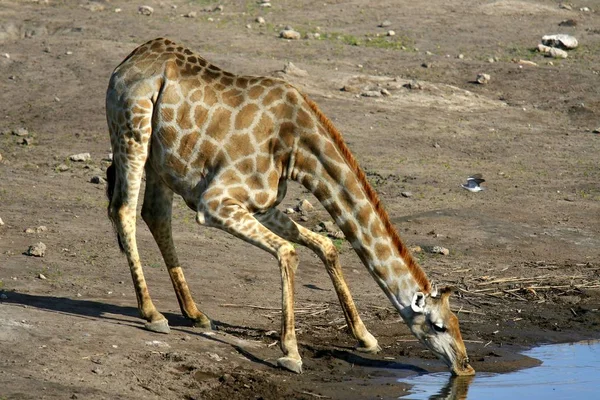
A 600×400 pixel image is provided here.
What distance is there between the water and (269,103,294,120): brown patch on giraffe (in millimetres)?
2164

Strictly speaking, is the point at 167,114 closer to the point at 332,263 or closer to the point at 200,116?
the point at 200,116

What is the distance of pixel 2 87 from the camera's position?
57.5ft

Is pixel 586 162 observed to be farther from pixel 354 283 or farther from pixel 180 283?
pixel 180 283

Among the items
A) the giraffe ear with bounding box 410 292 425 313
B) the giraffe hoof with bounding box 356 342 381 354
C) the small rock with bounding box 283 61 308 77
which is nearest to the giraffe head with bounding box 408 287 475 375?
the giraffe ear with bounding box 410 292 425 313

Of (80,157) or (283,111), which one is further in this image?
(80,157)

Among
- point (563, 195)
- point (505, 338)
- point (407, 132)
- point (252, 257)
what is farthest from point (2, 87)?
point (505, 338)

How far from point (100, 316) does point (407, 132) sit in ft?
25.7

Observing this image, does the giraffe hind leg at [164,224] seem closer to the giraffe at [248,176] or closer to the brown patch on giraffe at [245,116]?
the giraffe at [248,176]

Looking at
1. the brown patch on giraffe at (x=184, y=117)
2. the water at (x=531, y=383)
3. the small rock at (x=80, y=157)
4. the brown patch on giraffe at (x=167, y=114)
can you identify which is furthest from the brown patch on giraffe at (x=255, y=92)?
the small rock at (x=80, y=157)

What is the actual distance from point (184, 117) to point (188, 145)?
0.75 ft

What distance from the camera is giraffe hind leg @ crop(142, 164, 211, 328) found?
9.74 meters

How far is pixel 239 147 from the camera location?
9125 mm

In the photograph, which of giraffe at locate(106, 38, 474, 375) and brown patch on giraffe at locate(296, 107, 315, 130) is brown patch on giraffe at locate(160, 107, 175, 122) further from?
brown patch on giraffe at locate(296, 107, 315, 130)

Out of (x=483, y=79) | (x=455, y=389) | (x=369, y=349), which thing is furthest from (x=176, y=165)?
(x=483, y=79)
